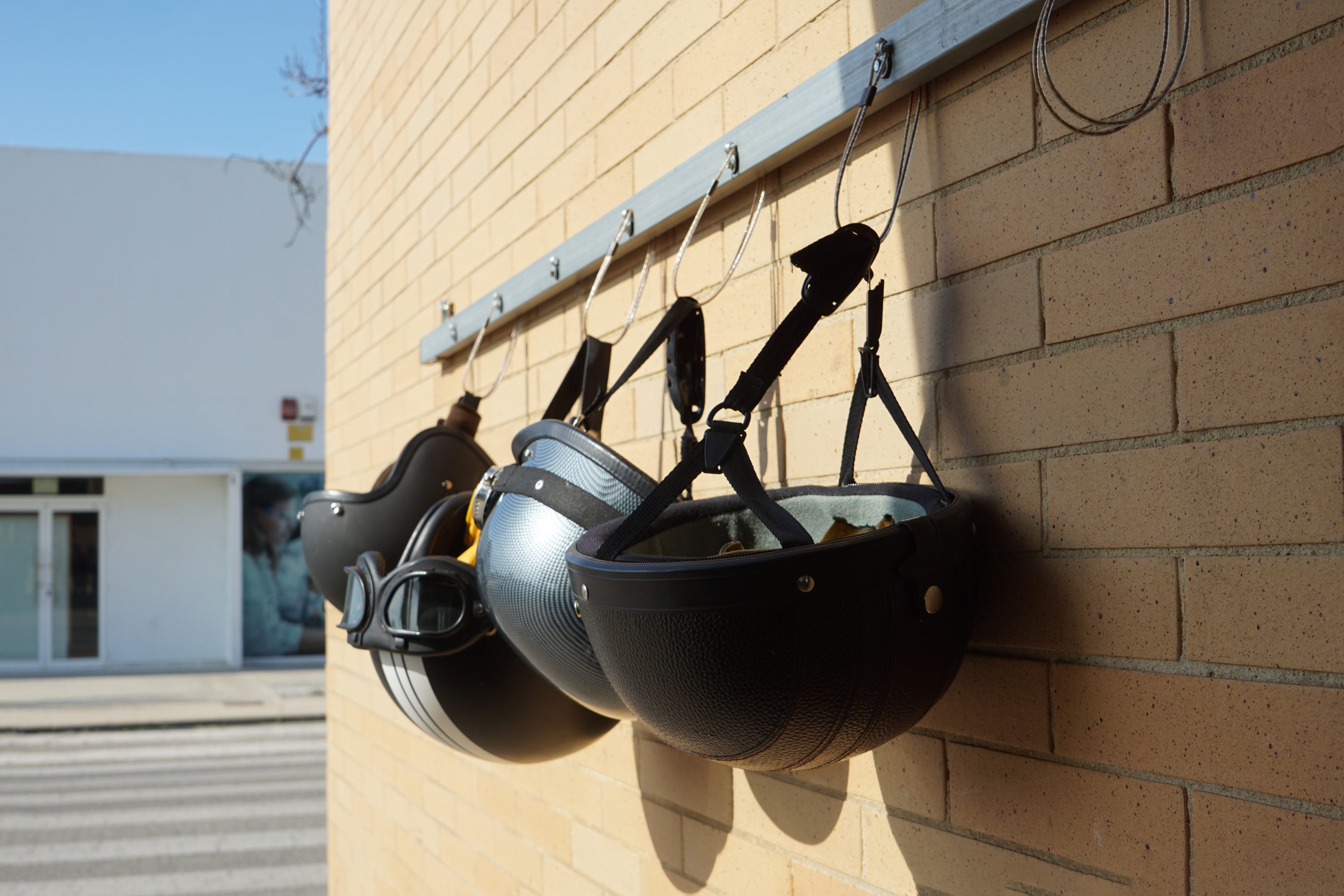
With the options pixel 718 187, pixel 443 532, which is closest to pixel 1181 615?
pixel 718 187

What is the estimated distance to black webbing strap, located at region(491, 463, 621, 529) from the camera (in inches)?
46.3

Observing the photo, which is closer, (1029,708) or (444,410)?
(1029,708)

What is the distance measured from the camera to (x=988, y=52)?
41.5 inches

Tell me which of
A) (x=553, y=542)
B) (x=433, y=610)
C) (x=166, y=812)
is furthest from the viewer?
(x=166, y=812)

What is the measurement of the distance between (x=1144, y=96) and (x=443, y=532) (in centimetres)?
109

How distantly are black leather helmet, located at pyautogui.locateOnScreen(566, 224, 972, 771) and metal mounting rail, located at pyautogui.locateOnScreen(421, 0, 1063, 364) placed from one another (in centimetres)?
21

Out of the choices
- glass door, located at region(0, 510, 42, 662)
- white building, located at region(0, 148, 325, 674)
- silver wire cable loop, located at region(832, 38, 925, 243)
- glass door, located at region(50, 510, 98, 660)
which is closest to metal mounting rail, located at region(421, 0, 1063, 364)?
silver wire cable loop, located at region(832, 38, 925, 243)

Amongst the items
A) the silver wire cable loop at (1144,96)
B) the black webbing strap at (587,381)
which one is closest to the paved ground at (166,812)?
the black webbing strap at (587,381)

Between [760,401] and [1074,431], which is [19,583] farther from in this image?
[1074,431]

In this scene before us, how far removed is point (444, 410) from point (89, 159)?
1167 centimetres

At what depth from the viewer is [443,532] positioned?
5.26 ft

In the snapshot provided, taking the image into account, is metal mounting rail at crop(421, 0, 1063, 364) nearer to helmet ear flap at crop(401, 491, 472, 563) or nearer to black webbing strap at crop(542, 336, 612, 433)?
black webbing strap at crop(542, 336, 612, 433)

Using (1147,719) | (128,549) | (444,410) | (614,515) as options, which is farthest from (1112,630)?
(128,549)

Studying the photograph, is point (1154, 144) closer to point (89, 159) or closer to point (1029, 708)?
point (1029, 708)
